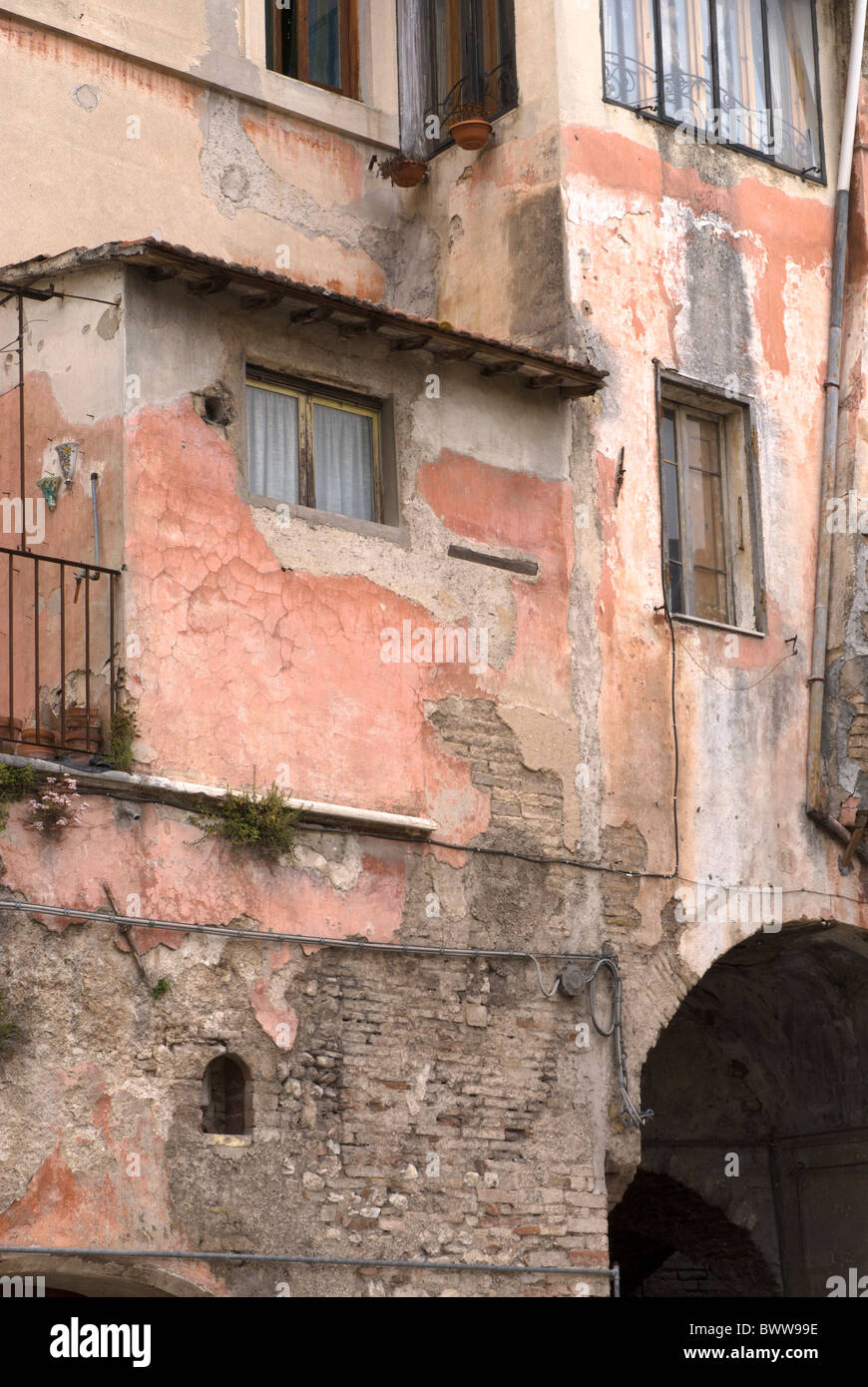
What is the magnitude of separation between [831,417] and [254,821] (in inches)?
214

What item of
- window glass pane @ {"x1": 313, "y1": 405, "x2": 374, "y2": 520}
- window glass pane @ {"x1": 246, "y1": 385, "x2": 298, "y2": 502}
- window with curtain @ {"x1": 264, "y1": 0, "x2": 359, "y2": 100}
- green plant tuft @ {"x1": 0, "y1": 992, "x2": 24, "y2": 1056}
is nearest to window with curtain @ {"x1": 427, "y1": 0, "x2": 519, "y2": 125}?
window with curtain @ {"x1": 264, "y1": 0, "x2": 359, "y2": 100}

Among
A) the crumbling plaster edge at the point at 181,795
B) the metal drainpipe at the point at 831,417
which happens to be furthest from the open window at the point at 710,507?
the crumbling plaster edge at the point at 181,795

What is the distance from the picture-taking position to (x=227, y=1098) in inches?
436

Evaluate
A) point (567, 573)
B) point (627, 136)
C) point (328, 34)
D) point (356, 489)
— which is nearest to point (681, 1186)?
point (567, 573)

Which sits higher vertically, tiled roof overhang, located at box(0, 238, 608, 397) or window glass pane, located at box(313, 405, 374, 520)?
tiled roof overhang, located at box(0, 238, 608, 397)

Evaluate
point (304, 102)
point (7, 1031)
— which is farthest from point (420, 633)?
point (304, 102)

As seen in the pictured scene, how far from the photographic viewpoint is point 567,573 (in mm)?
13023

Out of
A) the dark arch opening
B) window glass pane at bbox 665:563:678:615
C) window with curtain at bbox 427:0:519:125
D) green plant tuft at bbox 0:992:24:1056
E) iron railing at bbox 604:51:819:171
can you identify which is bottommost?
the dark arch opening

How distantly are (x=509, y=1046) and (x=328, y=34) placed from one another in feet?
24.2

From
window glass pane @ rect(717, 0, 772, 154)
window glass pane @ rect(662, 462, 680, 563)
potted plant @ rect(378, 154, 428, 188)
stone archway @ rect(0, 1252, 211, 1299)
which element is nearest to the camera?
stone archway @ rect(0, 1252, 211, 1299)

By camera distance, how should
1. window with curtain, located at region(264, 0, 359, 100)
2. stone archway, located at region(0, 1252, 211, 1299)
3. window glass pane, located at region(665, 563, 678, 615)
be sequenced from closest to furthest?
stone archway, located at region(0, 1252, 211, 1299) < window glass pane, located at region(665, 563, 678, 615) < window with curtain, located at region(264, 0, 359, 100)

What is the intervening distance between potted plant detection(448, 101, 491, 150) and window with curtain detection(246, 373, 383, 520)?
2309 mm

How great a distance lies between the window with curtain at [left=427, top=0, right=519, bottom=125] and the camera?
559 inches

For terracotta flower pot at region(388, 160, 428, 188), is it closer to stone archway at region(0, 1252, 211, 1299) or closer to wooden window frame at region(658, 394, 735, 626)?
wooden window frame at region(658, 394, 735, 626)
